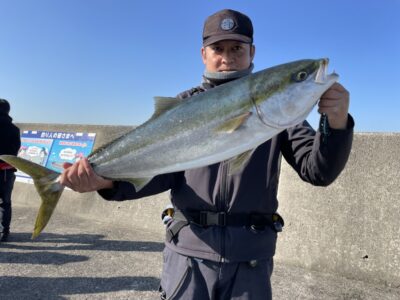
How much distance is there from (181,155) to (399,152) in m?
4.87

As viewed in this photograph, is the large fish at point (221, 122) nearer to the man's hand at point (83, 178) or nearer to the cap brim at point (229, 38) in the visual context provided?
the man's hand at point (83, 178)

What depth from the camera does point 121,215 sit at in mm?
9031

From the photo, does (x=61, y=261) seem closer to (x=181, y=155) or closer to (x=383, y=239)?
(x=181, y=155)

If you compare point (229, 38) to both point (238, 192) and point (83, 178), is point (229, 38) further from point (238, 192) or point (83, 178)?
point (83, 178)

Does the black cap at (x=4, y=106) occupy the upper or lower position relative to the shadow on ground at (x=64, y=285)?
upper

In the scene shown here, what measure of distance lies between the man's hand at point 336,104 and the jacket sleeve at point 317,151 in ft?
0.25

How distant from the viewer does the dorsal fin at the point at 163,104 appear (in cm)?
273

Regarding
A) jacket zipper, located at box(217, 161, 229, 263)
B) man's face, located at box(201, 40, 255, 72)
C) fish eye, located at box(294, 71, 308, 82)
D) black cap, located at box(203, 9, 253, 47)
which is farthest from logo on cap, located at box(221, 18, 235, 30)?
jacket zipper, located at box(217, 161, 229, 263)

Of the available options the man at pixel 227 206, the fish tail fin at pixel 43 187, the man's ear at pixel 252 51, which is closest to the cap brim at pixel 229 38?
the man at pixel 227 206

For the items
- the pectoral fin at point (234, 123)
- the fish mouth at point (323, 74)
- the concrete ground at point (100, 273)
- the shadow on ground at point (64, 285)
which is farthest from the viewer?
the concrete ground at point (100, 273)

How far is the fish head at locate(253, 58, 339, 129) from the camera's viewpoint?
228 centimetres

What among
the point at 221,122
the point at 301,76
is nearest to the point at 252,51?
the point at 301,76

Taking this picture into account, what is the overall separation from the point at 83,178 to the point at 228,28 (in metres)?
1.63

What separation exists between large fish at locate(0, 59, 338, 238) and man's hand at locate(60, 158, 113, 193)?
0.06 m
